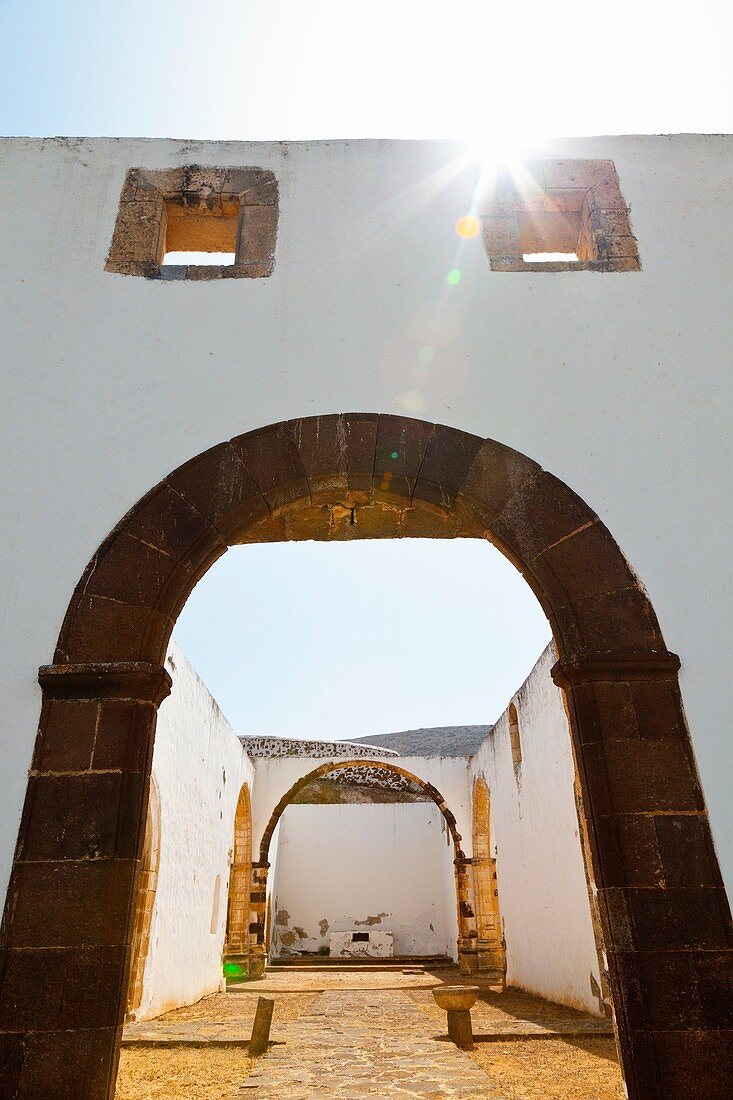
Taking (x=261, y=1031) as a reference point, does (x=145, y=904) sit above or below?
above

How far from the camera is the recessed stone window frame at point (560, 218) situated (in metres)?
4.29

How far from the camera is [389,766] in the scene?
14312mm

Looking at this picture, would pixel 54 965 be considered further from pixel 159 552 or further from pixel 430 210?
pixel 430 210

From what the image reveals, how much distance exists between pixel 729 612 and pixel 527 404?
4.59 ft

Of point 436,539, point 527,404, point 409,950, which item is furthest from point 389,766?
point 527,404

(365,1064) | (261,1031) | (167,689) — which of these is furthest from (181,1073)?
(167,689)

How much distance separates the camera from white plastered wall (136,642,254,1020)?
7129 mm

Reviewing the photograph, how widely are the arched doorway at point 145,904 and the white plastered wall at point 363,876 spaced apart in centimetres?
1275

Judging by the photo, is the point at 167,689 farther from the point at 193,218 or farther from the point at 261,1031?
the point at 261,1031

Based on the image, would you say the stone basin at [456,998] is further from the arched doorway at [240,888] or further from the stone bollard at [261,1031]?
the arched doorway at [240,888]

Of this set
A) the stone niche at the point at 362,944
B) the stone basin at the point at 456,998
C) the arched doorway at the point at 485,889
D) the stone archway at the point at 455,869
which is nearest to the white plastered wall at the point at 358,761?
the stone archway at the point at 455,869

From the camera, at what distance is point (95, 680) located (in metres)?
3.19

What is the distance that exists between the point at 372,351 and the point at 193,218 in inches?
59.4

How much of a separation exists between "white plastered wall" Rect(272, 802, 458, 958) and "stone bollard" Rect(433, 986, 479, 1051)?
1326 cm
